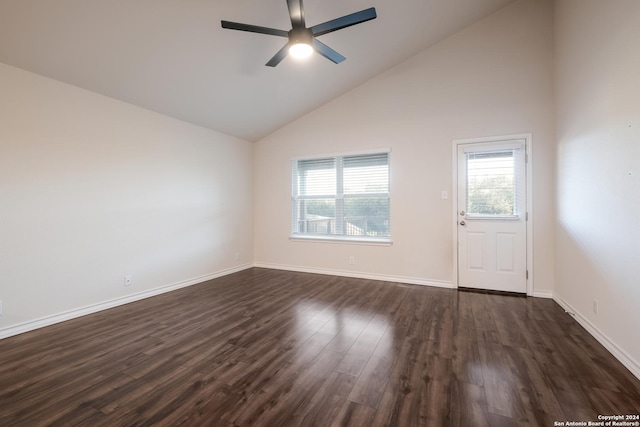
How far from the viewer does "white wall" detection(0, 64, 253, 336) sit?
2.56m

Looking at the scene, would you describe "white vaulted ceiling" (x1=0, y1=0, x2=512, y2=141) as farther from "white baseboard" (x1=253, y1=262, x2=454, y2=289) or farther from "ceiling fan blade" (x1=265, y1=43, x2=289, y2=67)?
"white baseboard" (x1=253, y1=262, x2=454, y2=289)

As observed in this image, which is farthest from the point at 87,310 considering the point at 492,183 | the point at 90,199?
the point at 492,183

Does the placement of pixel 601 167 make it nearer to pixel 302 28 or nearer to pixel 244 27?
pixel 302 28

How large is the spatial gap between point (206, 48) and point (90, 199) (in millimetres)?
2121

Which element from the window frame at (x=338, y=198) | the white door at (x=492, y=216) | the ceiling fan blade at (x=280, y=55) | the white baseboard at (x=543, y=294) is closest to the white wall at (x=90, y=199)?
the window frame at (x=338, y=198)

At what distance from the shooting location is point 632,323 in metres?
1.94

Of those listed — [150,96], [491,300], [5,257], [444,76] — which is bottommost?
[491,300]

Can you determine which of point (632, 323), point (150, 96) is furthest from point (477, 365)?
point (150, 96)

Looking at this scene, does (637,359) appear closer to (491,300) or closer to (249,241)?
(491,300)

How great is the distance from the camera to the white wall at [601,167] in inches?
77.0

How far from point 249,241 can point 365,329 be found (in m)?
3.44

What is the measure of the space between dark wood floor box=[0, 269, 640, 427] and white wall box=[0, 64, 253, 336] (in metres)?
0.39

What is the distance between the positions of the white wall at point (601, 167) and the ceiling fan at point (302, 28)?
1.96 metres

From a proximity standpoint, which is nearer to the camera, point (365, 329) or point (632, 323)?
point (632, 323)
